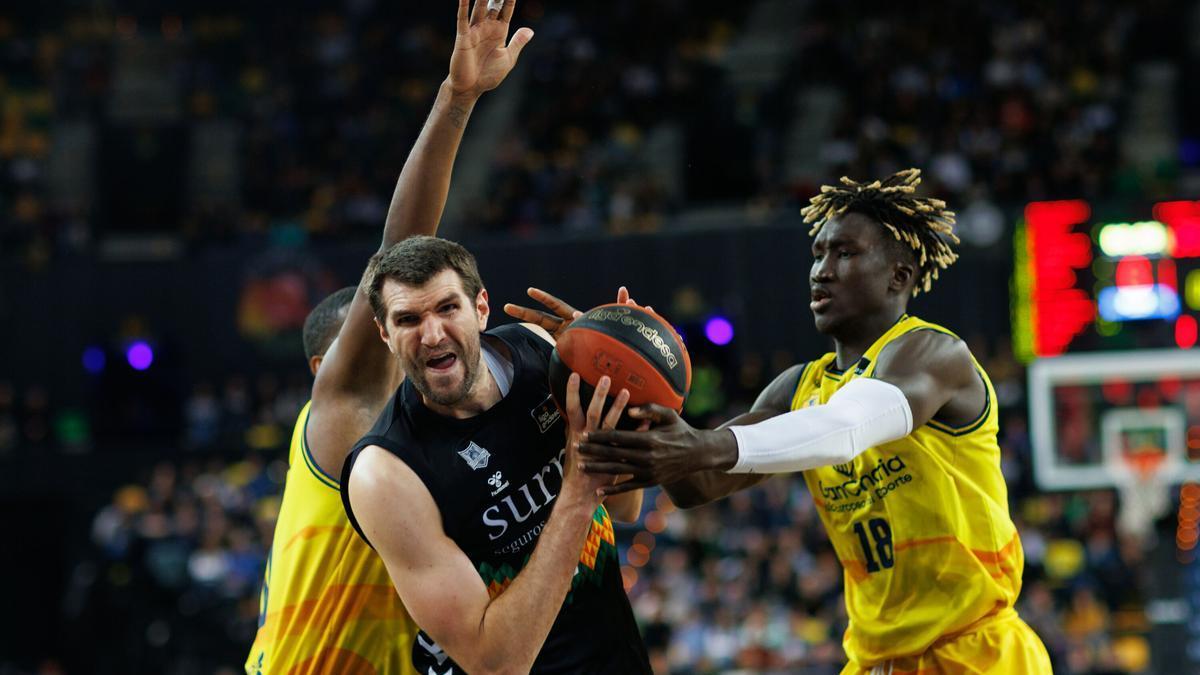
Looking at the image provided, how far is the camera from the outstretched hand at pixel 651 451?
157 inches

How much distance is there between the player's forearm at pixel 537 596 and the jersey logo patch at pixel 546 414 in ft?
1.14

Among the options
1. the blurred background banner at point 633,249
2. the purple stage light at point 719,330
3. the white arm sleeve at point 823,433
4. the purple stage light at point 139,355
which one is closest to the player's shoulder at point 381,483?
the white arm sleeve at point 823,433

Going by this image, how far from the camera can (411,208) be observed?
4.50m

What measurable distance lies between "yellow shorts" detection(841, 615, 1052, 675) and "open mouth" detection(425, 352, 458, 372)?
1.82 meters

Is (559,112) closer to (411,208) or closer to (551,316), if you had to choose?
(551,316)

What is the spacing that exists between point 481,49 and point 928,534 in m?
2.13

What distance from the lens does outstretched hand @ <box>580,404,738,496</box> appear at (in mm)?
3979

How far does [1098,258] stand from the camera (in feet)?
48.5

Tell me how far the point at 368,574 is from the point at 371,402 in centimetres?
56

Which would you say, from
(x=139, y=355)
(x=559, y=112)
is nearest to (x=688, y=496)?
(x=139, y=355)

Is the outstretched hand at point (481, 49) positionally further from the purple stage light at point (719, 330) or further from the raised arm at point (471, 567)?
the purple stage light at point (719, 330)

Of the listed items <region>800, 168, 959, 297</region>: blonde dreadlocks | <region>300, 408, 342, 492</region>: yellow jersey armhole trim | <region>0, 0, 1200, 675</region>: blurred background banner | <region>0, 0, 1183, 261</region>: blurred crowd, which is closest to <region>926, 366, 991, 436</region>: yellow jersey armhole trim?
<region>800, 168, 959, 297</region>: blonde dreadlocks

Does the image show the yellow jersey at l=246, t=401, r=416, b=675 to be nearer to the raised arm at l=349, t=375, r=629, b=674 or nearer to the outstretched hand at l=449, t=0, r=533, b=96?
the raised arm at l=349, t=375, r=629, b=674

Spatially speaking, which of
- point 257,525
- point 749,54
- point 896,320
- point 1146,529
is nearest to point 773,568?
point 1146,529
